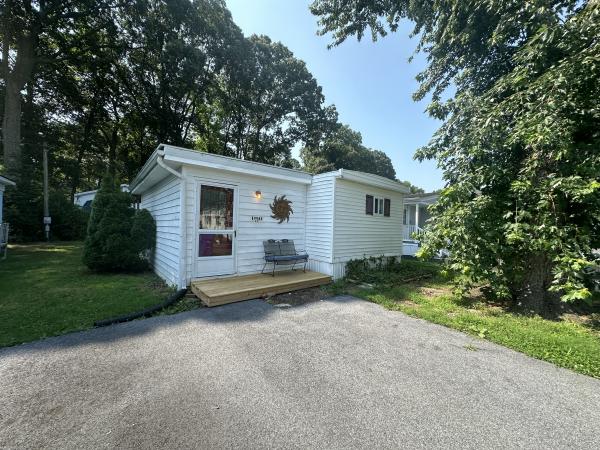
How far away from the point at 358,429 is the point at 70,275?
25.4 ft

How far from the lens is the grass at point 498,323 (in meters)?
3.01

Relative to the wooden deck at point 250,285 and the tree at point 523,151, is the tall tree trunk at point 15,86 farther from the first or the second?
the tree at point 523,151

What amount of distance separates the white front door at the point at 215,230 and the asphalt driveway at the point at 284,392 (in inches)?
81.1

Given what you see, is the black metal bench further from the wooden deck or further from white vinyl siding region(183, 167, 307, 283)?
the wooden deck

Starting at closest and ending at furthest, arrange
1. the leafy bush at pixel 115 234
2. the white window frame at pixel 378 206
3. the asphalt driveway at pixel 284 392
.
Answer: the asphalt driveway at pixel 284 392, the leafy bush at pixel 115 234, the white window frame at pixel 378 206

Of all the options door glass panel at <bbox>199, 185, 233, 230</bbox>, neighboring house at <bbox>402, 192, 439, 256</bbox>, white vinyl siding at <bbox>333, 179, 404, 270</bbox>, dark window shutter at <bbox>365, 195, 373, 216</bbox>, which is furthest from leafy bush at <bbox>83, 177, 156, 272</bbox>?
neighboring house at <bbox>402, 192, 439, 256</bbox>

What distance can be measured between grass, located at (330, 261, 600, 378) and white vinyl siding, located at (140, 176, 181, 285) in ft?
12.1

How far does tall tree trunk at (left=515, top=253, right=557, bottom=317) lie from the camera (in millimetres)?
4504

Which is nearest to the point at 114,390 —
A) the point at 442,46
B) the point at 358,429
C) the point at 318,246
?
the point at 358,429

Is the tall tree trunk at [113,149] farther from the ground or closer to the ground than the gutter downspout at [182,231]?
farther from the ground

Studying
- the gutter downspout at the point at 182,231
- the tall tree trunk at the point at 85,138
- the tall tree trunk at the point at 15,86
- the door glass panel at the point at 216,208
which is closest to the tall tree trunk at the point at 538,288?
the door glass panel at the point at 216,208

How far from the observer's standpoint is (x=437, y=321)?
4.08 m

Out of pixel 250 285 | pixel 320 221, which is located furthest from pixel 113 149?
pixel 250 285

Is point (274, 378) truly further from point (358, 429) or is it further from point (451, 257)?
point (451, 257)
